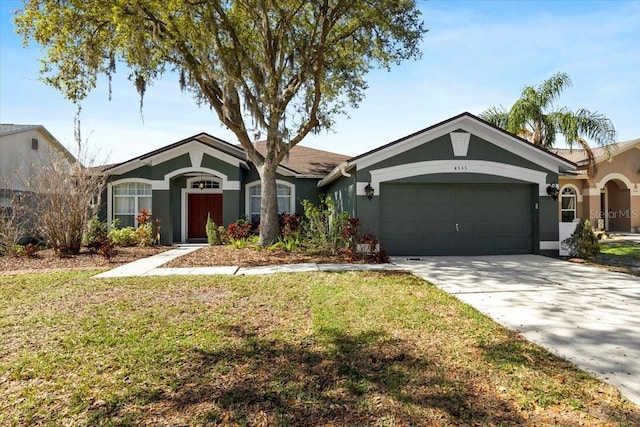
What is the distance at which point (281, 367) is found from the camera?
11.6 feet

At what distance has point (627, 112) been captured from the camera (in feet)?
46.9

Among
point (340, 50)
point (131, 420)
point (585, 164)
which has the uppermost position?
point (340, 50)

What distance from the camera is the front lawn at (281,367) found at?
279cm

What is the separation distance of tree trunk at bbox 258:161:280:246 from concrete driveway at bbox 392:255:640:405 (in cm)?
475

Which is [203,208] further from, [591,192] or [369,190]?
[591,192]

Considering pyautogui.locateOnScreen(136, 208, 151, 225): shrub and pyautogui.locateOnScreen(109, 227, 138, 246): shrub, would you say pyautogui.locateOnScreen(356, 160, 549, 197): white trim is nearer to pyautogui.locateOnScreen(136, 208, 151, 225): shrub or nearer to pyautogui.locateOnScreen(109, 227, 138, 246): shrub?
pyautogui.locateOnScreen(136, 208, 151, 225): shrub

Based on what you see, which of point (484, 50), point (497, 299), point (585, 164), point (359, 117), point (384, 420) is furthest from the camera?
point (585, 164)

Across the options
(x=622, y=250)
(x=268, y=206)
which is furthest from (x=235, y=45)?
(x=622, y=250)

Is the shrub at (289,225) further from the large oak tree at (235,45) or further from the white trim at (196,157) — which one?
the white trim at (196,157)

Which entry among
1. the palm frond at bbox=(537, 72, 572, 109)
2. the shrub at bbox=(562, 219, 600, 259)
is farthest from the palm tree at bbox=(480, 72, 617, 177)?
the shrub at bbox=(562, 219, 600, 259)

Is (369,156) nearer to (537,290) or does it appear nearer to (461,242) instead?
(461,242)

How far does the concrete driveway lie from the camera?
12.4 ft

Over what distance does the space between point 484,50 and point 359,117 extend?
580 cm

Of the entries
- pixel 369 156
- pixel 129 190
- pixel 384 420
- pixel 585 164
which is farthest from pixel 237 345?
pixel 585 164
